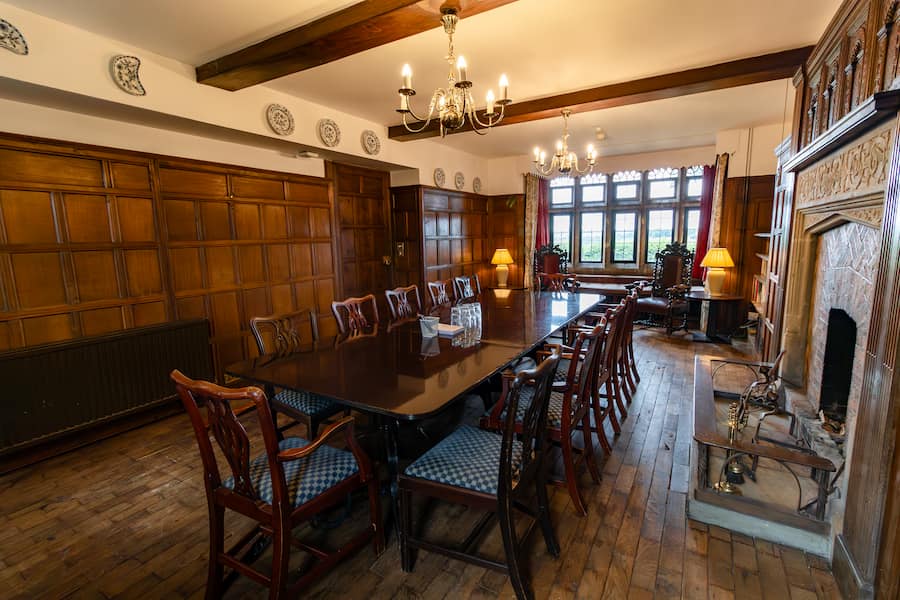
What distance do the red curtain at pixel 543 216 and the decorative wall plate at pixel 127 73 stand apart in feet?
18.9

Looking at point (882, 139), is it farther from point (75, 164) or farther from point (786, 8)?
point (75, 164)

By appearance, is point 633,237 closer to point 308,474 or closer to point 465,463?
point 465,463

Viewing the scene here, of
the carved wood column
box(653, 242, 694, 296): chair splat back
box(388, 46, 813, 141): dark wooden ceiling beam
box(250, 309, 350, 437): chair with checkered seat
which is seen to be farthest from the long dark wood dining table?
box(653, 242, 694, 296): chair splat back

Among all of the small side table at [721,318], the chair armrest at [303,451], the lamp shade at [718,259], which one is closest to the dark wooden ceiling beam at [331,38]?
the chair armrest at [303,451]

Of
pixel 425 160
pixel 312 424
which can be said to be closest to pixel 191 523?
pixel 312 424

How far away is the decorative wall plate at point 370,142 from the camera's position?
4.50 m

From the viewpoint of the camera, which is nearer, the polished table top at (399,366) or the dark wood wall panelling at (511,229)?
the polished table top at (399,366)

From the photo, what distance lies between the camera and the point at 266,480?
4.85ft

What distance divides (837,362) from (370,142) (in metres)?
4.43

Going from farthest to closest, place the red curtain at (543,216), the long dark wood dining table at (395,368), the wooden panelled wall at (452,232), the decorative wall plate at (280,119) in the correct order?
the red curtain at (543,216), the wooden panelled wall at (452,232), the decorative wall plate at (280,119), the long dark wood dining table at (395,368)

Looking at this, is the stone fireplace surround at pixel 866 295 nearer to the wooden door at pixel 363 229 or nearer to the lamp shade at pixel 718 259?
the lamp shade at pixel 718 259

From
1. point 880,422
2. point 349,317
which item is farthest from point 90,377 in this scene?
point 880,422

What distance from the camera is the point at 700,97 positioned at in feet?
13.0

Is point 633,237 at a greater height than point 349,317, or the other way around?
point 633,237
